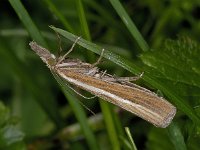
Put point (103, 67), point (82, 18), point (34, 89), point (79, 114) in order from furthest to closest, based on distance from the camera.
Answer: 1. point (103, 67)
2. point (34, 89)
3. point (79, 114)
4. point (82, 18)

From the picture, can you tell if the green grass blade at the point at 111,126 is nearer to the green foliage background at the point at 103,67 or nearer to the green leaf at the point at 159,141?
the green foliage background at the point at 103,67

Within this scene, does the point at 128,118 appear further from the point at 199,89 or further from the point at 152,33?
the point at 199,89

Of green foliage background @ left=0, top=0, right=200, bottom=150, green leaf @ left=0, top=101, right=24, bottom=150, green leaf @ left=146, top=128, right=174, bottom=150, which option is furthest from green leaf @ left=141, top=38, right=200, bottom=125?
green leaf @ left=0, top=101, right=24, bottom=150

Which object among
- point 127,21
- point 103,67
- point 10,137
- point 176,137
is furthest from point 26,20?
point 103,67

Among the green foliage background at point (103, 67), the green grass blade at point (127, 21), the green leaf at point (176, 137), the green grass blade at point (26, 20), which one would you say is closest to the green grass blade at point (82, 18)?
the green foliage background at point (103, 67)

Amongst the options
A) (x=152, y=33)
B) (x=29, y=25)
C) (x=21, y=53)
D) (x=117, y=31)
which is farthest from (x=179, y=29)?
(x=29, y=25)

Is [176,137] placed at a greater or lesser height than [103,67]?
lesser

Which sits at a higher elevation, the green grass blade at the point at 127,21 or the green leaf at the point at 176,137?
the green grass blade at the point at 127,21

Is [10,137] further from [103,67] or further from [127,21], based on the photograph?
[103,67]
